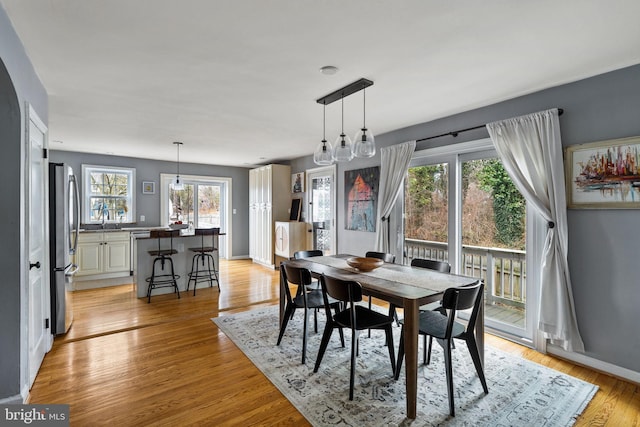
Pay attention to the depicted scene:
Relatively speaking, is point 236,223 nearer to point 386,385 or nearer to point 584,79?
point 386,385

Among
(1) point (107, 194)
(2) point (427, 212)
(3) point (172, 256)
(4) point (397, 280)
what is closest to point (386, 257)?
(2) point (427, 212)

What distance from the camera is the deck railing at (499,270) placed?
10.7ft

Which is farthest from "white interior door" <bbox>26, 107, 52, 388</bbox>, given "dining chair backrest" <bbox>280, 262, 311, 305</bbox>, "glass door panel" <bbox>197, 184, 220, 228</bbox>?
"glass door panel" <bbox>197, 184, 220, 228</bbox>

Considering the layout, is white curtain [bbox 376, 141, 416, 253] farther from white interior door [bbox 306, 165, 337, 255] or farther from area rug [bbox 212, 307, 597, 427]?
area rug [bbox 212, 307, 597, 427]

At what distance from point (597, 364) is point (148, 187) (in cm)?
751

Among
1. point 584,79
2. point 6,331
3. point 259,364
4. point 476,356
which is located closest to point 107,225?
point 6,331

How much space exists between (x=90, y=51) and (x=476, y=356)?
346 cm

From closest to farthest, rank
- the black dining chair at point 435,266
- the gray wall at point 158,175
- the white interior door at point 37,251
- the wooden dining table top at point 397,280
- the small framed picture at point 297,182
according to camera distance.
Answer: the wooden dining table top at point 397,280 < the white interior door at point 37,251 < the black dining chair at point 435,266 < the gray wall at point 158,175 < the small framed picture at point 297,182

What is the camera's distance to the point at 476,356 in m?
2.24

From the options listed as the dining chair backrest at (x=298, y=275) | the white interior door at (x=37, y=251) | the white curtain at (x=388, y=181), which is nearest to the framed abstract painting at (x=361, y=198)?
the white curtain at (x=388, y=181)

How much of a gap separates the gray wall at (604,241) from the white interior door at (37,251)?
4251mm

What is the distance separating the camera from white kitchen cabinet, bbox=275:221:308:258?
6332 mm

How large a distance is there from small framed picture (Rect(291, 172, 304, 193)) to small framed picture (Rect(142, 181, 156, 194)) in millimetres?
2998

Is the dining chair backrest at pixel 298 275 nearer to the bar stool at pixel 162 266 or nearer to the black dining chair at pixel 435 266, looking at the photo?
the black dining chair at pixel 435 266
